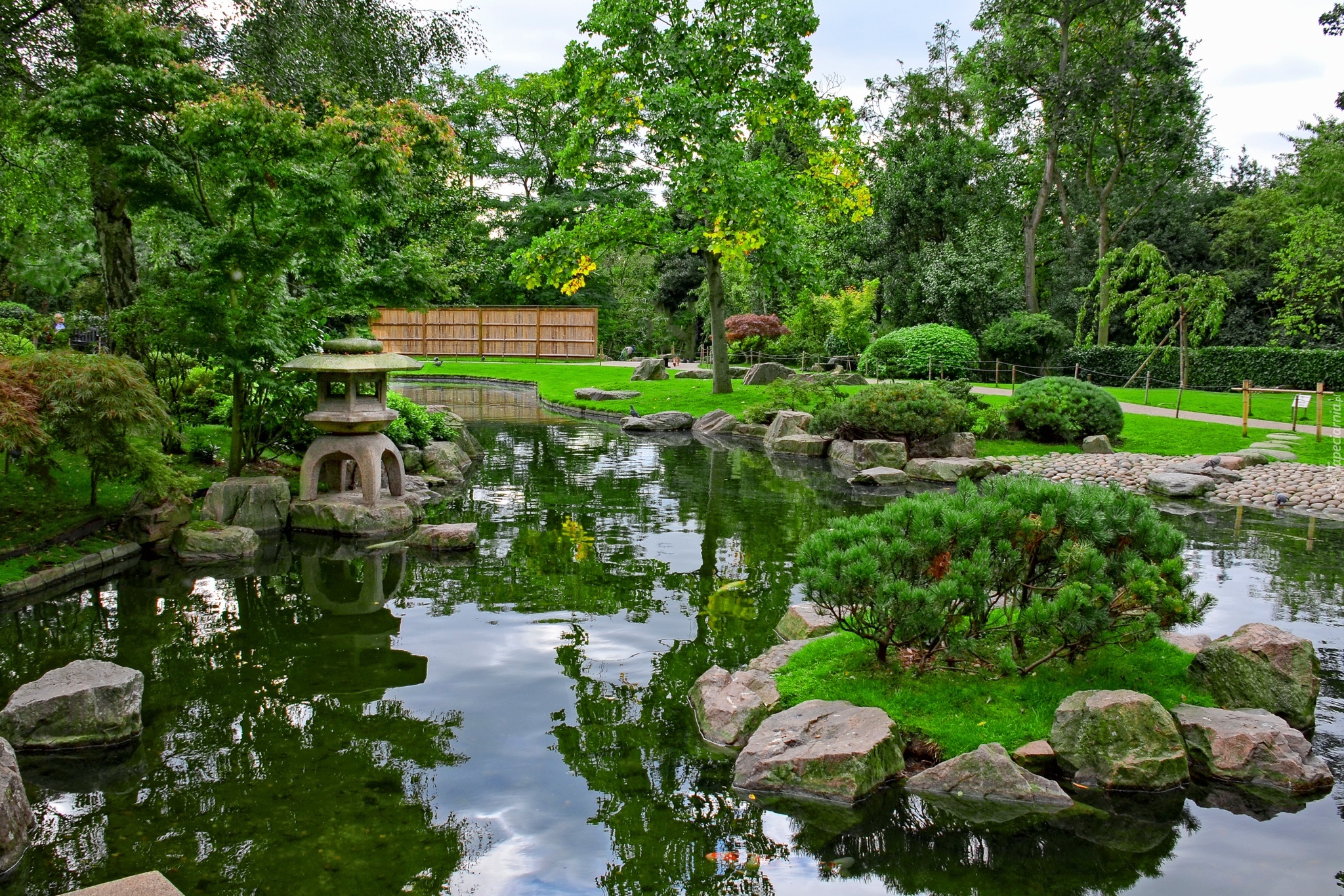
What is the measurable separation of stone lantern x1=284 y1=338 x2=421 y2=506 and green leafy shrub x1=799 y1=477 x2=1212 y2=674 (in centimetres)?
645

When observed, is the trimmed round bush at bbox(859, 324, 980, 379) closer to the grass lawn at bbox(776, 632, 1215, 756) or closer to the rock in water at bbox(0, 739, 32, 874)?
the grass lawn at bbox(776, 632, 1215, 756)

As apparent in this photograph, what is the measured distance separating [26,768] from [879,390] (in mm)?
13396

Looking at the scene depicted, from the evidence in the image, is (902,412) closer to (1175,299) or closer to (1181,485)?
(1181,485)

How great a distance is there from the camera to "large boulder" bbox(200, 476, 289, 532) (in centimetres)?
1020

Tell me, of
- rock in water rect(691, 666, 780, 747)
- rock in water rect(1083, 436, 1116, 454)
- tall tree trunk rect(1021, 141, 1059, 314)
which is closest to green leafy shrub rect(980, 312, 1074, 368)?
tall tree trunk rect(1021, 141, 1059, 314)

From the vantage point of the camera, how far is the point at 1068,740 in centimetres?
499

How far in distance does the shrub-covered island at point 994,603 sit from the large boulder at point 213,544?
607 centimetres

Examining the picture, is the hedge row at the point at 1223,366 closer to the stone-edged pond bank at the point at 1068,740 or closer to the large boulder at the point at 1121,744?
the stone-edged pond bank at the point at 1068,740

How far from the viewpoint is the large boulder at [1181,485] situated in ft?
42.7

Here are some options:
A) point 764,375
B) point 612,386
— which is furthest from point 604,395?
point 764,375

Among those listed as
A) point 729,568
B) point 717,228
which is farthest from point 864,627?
point 717,228

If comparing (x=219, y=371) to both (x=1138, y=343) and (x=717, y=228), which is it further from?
(x=1138, y=343)


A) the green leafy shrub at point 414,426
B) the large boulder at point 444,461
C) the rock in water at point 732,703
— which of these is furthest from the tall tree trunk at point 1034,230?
the rock in water at point 732,703

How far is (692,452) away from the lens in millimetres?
17203
